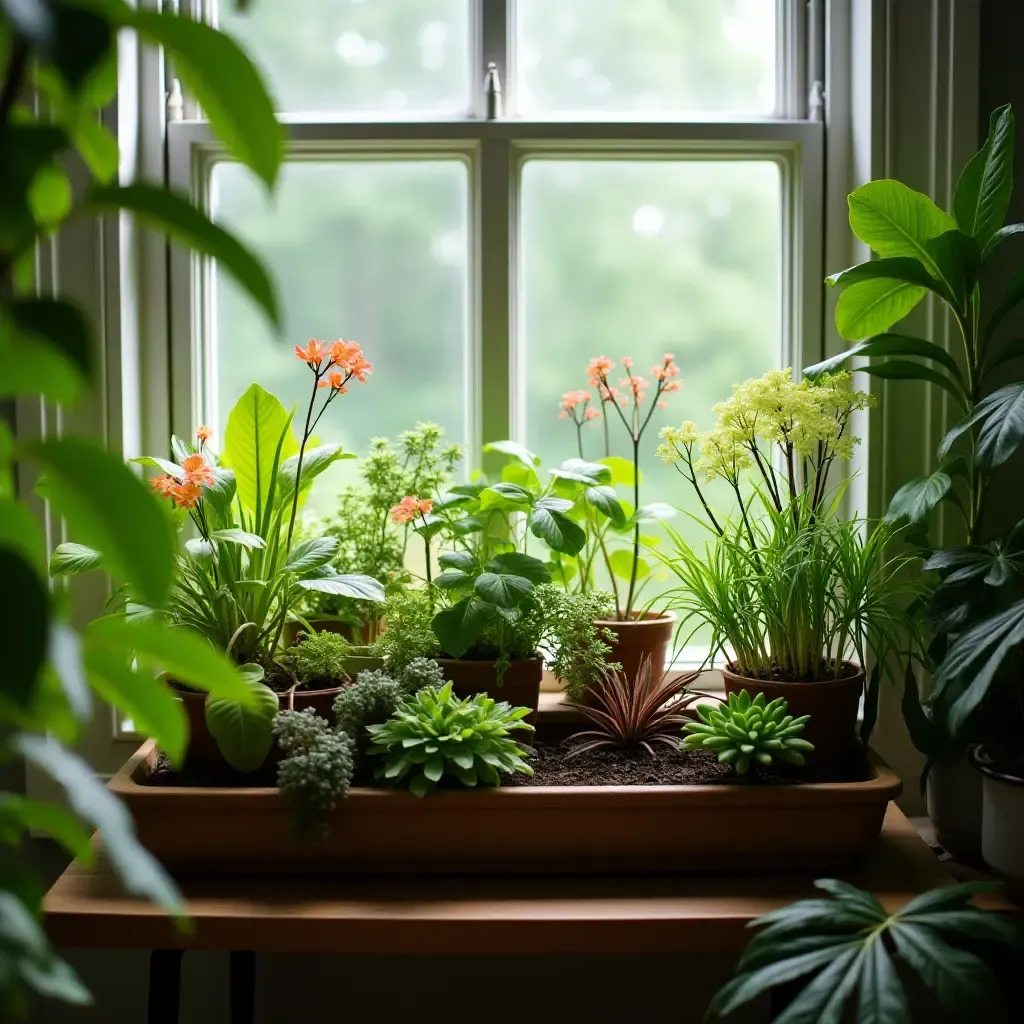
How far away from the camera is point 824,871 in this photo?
1.21 meters

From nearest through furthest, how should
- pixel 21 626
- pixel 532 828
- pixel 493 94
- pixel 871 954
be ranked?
pixel 21 626 → pixel 871 954 → pixel 532 828 → pixel 493 94

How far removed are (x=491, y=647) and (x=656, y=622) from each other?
0.87ft

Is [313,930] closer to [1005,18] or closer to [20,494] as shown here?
[20,494]

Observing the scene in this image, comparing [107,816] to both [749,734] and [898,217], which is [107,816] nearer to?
[749,734]

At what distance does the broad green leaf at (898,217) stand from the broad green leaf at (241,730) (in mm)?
1014

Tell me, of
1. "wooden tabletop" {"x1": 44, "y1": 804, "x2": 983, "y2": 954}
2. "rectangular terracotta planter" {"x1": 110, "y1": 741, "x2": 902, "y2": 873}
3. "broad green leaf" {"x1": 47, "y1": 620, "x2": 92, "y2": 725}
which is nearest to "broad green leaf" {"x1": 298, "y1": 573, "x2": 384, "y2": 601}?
"rectangular terracotta planter" {"x1": 110, "y1": 741, "x2": 902, "y2": 873}

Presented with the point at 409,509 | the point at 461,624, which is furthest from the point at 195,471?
the point at 461,624

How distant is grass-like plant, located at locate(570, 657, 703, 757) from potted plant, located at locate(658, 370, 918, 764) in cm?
9

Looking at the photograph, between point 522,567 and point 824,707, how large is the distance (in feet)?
1.46

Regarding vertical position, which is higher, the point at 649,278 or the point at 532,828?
the point at 649,278

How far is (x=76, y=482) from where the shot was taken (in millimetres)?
539

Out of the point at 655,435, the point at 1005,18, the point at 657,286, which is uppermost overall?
the point at 1005,18

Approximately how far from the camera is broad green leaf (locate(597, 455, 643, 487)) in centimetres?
165

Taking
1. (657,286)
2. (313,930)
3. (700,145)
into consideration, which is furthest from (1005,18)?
(313,930)
